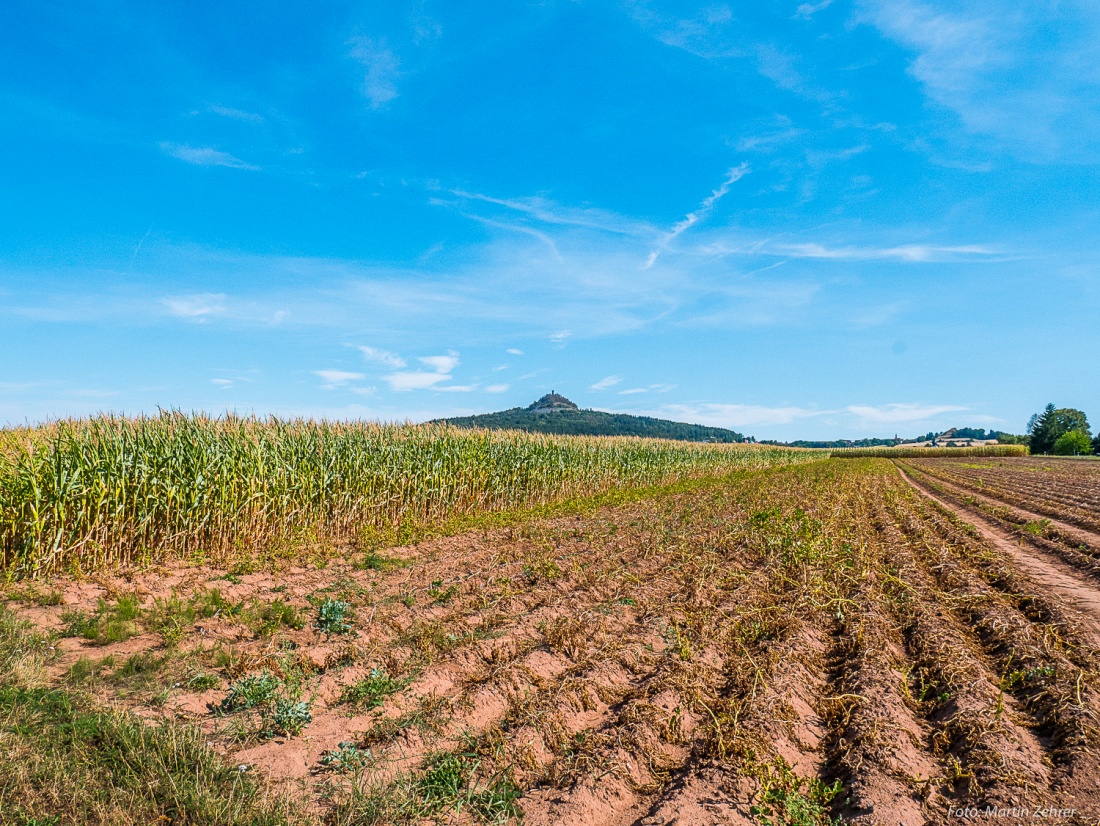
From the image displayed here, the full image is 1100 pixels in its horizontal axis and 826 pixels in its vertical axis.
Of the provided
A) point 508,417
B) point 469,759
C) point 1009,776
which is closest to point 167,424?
point 469,759

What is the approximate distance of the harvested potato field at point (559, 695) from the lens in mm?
3391

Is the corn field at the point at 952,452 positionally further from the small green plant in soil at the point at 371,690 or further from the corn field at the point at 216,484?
the small green plant in soil at the point at 371,690

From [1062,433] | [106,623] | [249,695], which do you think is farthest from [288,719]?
[1062,433]

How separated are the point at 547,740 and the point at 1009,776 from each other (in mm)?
3015

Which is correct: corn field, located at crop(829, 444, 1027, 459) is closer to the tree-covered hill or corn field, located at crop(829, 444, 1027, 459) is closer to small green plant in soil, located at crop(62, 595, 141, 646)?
the tree-covered hill

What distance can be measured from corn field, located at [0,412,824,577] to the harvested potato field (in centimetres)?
100

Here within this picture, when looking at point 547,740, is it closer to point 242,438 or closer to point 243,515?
point 243,515

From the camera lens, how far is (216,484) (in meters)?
10.2

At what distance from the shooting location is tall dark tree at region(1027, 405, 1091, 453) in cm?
10144

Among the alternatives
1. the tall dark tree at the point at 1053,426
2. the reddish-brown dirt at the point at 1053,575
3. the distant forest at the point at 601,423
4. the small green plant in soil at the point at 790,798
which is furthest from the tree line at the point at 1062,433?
the small green plant in soil at the point at 790,798

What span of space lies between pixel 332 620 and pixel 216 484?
5419 mm

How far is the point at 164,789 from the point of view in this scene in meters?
3.35

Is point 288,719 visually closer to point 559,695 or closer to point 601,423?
point 559,695

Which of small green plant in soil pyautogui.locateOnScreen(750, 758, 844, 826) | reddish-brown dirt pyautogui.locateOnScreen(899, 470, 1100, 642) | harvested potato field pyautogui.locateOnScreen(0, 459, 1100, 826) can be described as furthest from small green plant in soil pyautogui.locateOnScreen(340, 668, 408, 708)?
reddish-brown dirt pyautogui.locateOnScreen(899, 470, 1100, 642)
